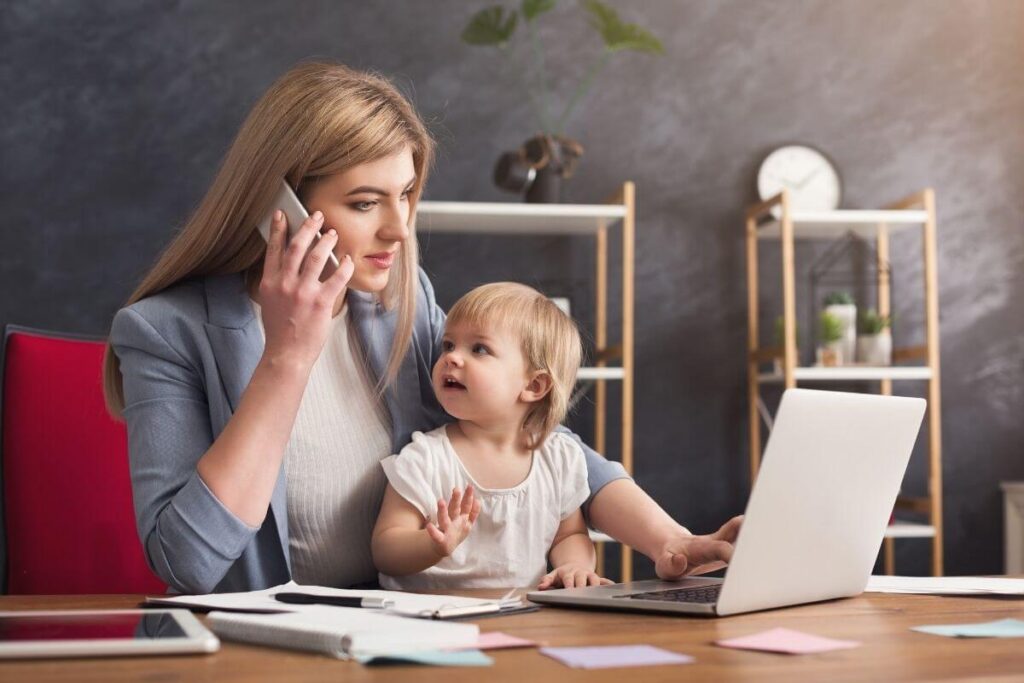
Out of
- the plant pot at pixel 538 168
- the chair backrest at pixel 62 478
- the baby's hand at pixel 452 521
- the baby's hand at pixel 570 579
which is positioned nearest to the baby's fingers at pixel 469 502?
the baby's hand at pixel 452 521

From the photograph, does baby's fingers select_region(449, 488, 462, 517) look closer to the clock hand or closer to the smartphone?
the smartphone

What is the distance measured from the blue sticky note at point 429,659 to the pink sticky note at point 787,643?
0.69 ft

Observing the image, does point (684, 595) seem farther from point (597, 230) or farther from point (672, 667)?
point (597, 230)

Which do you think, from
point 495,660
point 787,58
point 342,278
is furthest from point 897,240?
point 495,660

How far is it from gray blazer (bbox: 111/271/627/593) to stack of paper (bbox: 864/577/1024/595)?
40 cm

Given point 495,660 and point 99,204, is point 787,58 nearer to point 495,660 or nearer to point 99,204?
point 99,204

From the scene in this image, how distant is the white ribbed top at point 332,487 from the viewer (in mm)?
1619

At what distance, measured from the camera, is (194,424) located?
4.82ft

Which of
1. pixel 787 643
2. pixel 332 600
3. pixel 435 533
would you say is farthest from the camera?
pixel 435 533

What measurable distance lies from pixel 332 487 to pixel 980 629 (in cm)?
88

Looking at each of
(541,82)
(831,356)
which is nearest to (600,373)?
(831,356)

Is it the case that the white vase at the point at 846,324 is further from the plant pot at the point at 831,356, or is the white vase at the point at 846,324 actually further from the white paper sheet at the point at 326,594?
the white paper sheet at the point at 326,594

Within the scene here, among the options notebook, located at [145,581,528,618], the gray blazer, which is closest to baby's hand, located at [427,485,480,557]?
notebook, located at [145,581,528,618]

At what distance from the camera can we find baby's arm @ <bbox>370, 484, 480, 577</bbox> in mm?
1312
